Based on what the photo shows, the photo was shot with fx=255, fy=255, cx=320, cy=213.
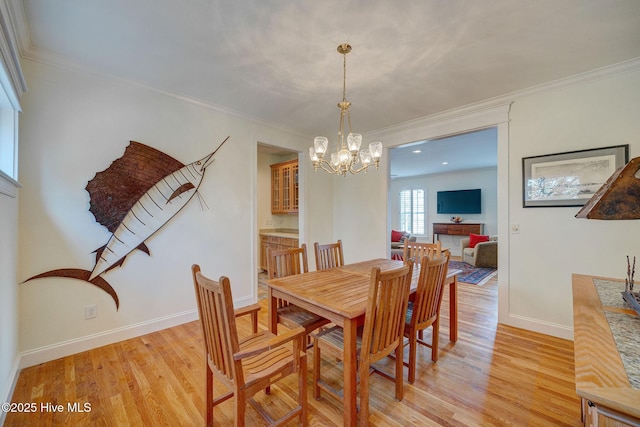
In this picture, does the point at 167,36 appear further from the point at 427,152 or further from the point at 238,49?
the point at 427,152

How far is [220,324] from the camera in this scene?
1.20 meters

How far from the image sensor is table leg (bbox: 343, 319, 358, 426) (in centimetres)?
144

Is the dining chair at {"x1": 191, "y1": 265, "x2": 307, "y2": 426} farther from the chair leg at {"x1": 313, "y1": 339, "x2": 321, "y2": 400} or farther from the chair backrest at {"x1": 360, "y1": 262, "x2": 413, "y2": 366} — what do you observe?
the chair backrest at {"x1": 360, "y1": 262, "x2": 413, "y2": 366}

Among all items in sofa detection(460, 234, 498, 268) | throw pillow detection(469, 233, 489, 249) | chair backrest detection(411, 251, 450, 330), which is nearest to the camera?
chair backrest detection(411, 251, 450, 330)

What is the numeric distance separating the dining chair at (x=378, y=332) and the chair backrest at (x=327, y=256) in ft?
3.18

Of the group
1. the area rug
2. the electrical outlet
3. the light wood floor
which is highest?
the electrical outlet

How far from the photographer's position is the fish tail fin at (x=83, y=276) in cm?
216

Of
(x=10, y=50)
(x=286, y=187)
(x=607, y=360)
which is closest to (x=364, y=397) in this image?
(x=607, y=360)

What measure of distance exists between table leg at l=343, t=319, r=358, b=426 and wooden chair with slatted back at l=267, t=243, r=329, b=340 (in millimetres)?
394

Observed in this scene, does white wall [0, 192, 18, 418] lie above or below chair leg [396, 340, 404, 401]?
above

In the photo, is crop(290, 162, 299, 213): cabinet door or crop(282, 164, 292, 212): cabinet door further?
crop(282, 164, 292, 212): cabinet door

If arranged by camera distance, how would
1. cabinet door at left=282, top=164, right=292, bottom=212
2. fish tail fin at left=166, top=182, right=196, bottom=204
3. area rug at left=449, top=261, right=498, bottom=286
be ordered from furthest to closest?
cabinet door at left=282, top=164, right=292, bottom=212, area rug at left=449, top=261, right=498, bottom=286, fish tail fin at left=166, top=182, right=196, bottom=204

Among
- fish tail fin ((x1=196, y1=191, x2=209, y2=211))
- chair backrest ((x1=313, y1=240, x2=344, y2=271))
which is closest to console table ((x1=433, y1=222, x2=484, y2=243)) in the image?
chair backrest ((x1=313, y1=240, x2=344, y2=271))

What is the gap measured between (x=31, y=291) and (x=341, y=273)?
2566 millimetres
